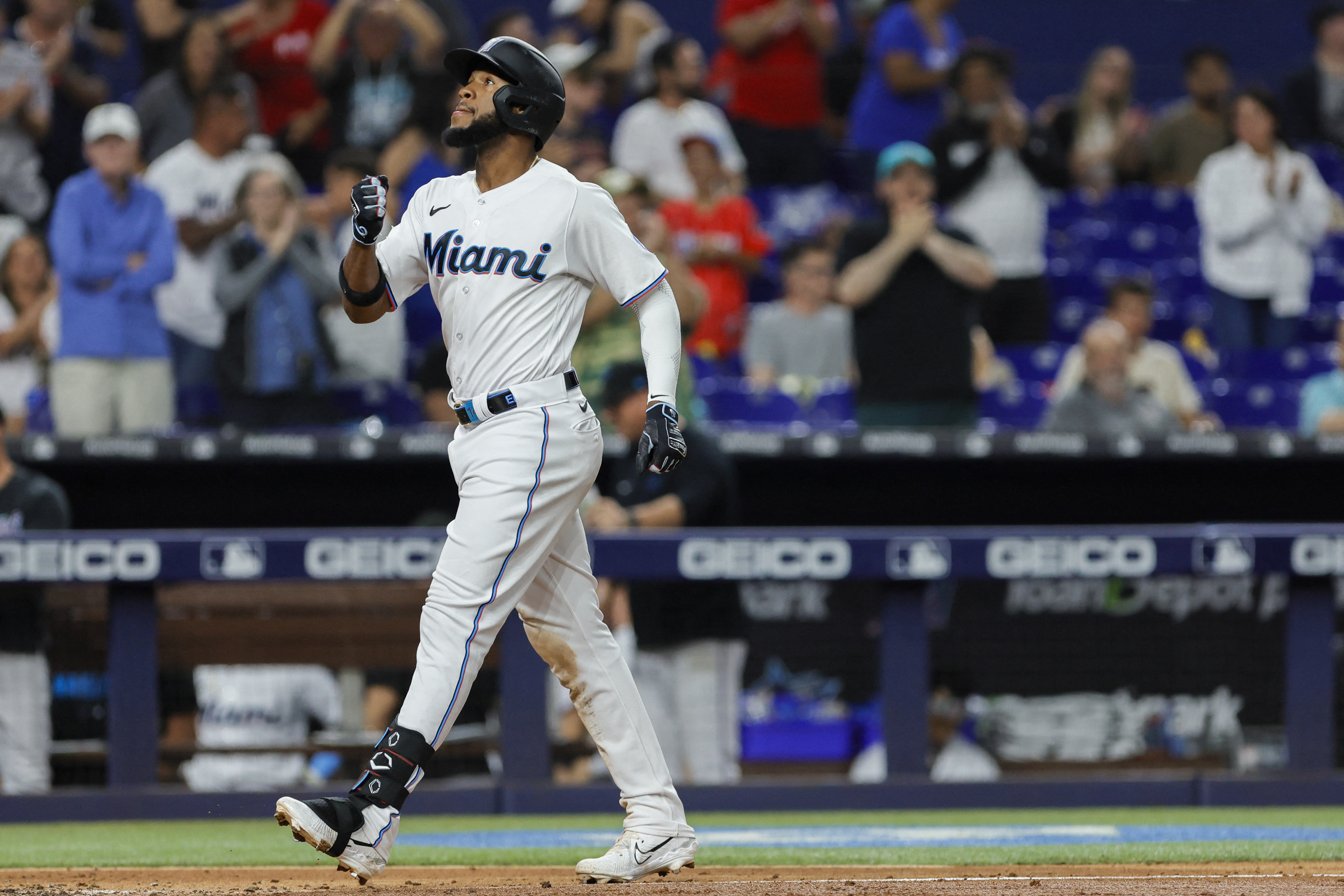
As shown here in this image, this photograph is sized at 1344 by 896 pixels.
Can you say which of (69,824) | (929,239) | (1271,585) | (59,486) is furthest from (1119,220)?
(69,824)

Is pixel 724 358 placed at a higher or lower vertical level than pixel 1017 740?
higher

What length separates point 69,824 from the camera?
5.70 meters

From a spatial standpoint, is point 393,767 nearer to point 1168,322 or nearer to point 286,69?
point 286,69

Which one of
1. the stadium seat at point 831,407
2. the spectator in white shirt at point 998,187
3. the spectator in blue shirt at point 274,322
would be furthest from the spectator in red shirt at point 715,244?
the spectator in blue shirt at point 274,322

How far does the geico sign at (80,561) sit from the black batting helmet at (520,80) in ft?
8.55

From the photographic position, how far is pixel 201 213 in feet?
27.4

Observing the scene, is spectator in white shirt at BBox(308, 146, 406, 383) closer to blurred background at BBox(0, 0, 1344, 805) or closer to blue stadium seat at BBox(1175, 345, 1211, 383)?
blurred background at BBox(0, 0, 1344, 805)

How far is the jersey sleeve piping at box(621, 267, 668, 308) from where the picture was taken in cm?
378

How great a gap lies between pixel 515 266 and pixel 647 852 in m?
1.30

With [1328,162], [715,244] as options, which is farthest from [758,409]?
[1328,162]

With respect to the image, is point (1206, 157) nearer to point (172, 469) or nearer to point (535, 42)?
point (535, 42)

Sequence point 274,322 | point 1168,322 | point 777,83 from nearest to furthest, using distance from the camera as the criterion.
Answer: point 274,322 → point 1168,322 → point 777,83

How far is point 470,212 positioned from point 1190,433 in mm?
4358

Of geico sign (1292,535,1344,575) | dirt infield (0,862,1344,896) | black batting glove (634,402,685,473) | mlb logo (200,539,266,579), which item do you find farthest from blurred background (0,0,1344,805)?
black batting glove (634,402,685,473)
